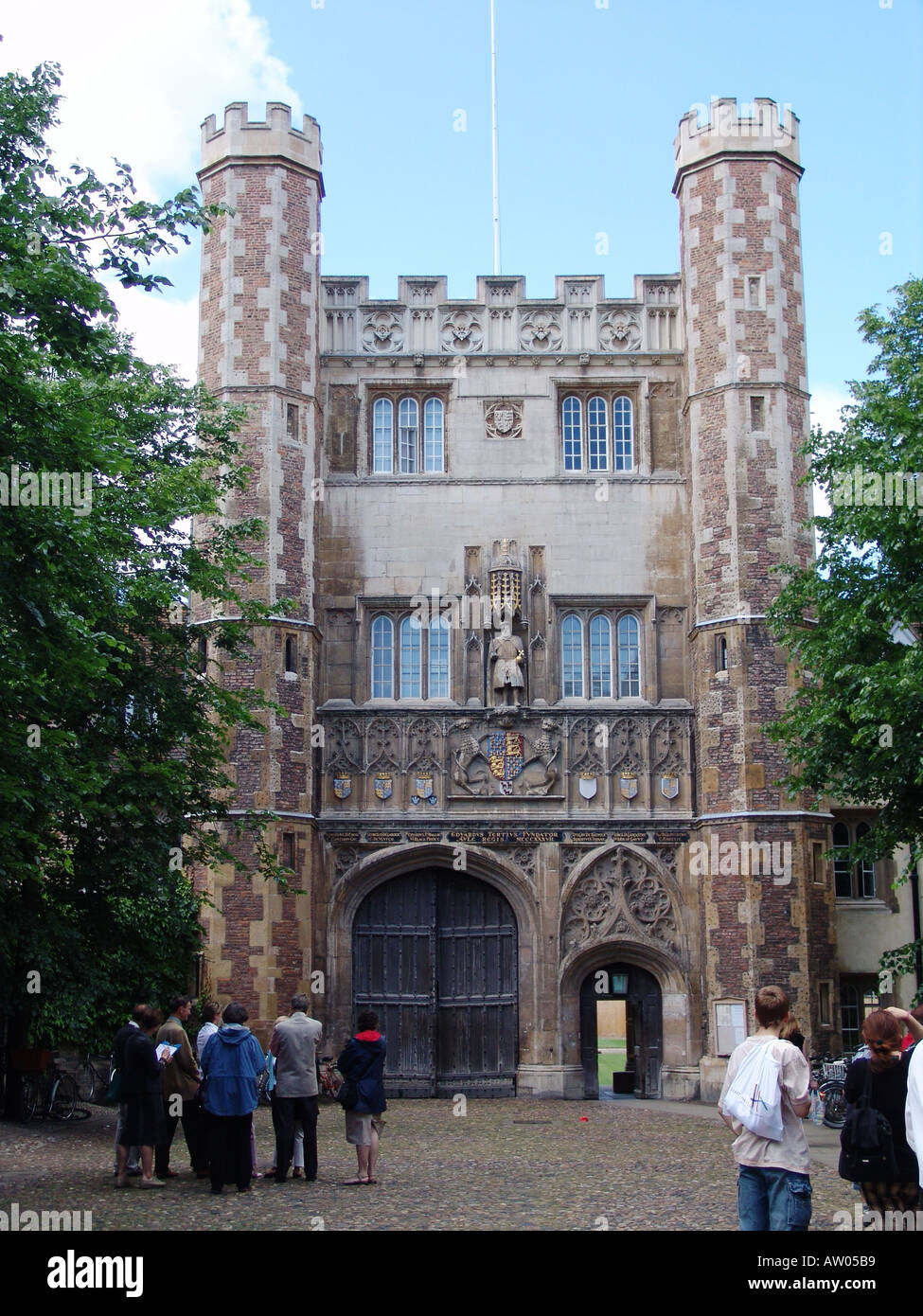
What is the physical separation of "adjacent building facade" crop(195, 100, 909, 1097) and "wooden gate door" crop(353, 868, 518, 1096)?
5 centimetres

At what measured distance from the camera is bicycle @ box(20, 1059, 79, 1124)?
62.6 ft

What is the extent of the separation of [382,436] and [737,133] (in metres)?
8.18

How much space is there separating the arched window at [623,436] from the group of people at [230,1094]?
16.0 metres

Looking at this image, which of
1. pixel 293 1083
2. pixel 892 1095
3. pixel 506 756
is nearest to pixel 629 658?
pixel 506 756

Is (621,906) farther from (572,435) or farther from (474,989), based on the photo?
(572,435)

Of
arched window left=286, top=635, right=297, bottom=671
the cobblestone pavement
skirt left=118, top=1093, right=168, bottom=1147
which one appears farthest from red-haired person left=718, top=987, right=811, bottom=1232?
arched window left=286, top=635, right=297, bottom=671

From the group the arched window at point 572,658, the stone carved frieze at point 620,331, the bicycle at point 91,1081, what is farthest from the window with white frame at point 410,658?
the bicycle at point 91,1081

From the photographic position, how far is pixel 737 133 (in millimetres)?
26828

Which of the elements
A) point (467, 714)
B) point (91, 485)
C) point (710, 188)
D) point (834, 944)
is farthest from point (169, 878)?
point (710, 188)

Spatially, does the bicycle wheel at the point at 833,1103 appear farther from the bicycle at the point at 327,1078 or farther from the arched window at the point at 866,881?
the arched window at the point at 866,881

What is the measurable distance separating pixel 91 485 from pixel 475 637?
1188 cm

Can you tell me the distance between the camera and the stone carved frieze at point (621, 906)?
25.3 metres

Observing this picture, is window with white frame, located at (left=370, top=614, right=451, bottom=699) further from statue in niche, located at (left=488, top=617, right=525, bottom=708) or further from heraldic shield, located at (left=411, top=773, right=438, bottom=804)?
heraldic shield, located at (left=411, top=773, right=438, bottom=804)

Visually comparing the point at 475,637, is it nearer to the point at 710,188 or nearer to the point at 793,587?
the point at 793,587
